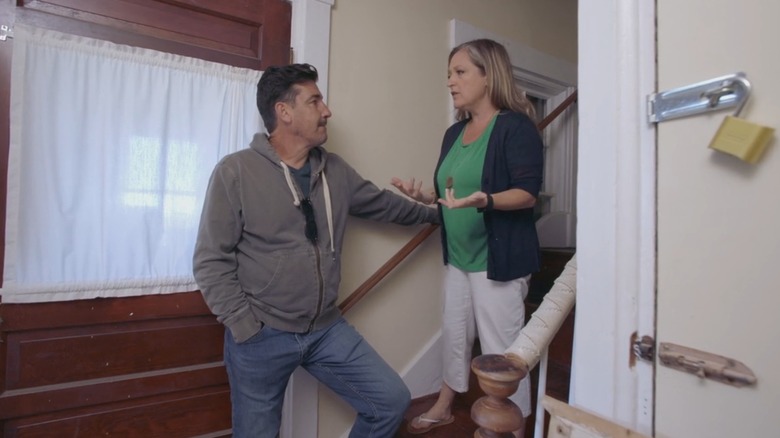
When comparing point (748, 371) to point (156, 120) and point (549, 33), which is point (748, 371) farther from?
point (549, 33)

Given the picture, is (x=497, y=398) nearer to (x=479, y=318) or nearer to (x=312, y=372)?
(x=479, y=318)

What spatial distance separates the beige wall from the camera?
1790 mm

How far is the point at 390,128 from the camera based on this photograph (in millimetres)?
1942

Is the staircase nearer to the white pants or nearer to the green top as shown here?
the white pants

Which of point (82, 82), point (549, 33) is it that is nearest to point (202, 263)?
point (82, 82)

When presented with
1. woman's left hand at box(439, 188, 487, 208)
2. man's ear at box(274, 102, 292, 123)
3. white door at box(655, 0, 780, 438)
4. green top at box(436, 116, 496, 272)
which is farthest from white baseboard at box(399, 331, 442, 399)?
white door at box(655, 0, 780, 438)

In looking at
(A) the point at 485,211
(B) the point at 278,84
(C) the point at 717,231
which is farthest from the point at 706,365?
(B) the point at 278,84

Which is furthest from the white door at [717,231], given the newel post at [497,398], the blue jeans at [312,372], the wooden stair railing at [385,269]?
the wooden stair railing at [385,269]

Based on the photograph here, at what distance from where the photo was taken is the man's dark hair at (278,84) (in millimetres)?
1439

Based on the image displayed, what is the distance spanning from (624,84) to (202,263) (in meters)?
1.19

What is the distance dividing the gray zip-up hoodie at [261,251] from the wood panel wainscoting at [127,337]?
28 cm

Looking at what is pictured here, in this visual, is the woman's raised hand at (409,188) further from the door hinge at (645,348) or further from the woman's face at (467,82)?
the door hinge at (645,348)

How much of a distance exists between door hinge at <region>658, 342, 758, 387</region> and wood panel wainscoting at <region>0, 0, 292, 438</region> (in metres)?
1.40

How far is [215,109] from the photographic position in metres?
1.50
